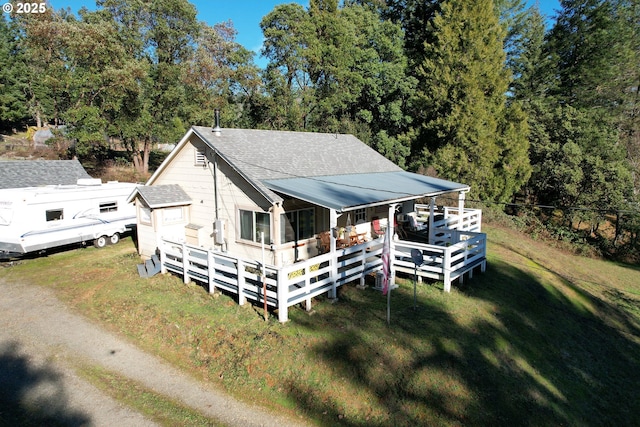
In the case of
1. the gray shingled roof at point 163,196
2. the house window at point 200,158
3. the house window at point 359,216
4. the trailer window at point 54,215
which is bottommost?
the house window at point 359,216

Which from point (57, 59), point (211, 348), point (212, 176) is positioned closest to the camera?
→ point (211, 348)

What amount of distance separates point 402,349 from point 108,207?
1559cm

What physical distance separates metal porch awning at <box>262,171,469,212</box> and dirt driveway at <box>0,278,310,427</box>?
544 centimetres

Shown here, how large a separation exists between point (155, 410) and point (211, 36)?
36804 millimetres

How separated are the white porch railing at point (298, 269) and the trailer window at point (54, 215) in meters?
5.87

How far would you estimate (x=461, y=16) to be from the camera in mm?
30031

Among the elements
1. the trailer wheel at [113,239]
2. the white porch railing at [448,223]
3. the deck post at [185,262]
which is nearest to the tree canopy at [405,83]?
the white porch railing at [448,223]

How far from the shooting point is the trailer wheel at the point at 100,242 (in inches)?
691

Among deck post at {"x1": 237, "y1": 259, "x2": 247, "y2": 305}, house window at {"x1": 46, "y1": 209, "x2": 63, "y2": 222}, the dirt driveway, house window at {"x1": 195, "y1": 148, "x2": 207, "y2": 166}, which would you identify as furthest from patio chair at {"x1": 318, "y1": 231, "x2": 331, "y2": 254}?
house window at {"x1": 46, "y1": 209, "x2": 63, "y2": 222}

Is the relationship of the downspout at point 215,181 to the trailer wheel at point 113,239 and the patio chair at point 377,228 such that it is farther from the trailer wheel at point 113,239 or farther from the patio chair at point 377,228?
the trailer wheel at point 113,239

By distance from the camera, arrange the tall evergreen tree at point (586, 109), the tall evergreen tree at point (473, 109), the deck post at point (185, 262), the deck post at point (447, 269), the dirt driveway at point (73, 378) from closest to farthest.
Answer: the dirt driveway at point (73, 378)
the deck post at point (447, 269)
the deck post at point (185, 262)
the tall evergreen tree at point (586, 109)
the tall evergreen tree at point (473, 109)

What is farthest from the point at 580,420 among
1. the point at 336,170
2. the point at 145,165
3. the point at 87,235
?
the point at 145,165

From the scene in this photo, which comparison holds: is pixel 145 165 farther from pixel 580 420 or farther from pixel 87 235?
pixel 580 420

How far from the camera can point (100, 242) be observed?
58.0 ft
